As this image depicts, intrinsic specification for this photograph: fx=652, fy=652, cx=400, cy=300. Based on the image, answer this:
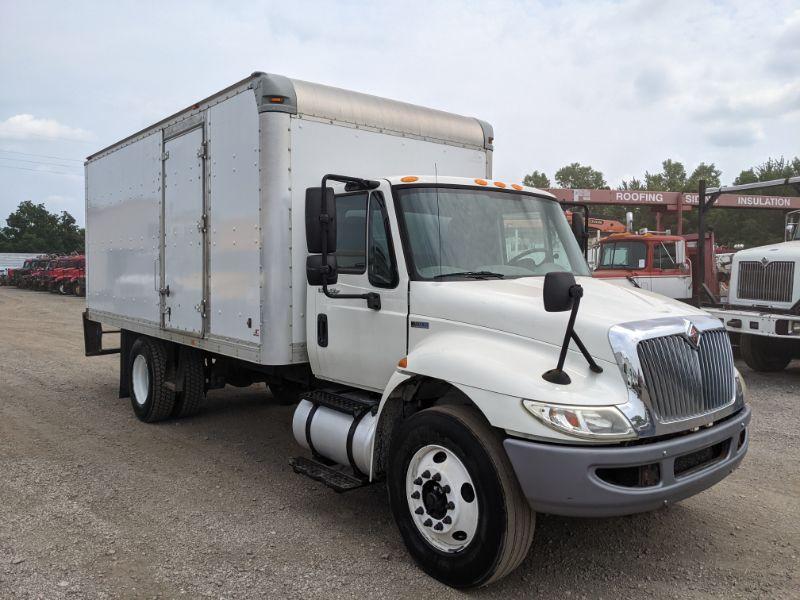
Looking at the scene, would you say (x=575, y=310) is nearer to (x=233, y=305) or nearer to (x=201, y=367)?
(x=233, y=305)

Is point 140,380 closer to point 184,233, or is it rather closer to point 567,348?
point 184,233

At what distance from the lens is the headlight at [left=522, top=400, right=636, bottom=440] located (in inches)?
125

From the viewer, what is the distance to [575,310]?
326 centimetres

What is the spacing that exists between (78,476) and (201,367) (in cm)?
200

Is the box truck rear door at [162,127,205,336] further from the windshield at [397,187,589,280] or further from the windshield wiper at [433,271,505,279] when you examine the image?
the windshield wiper at [433,271,505,279]

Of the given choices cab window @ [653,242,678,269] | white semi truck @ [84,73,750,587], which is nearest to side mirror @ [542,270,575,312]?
white semi truck @ [84,73,750,587]

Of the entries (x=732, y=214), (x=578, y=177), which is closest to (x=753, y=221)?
(x=732, y=214)

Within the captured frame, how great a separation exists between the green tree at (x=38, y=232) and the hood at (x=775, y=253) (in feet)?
257

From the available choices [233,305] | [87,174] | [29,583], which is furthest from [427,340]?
[87,174]

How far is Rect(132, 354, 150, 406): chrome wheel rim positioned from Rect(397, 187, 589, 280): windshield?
4575mm

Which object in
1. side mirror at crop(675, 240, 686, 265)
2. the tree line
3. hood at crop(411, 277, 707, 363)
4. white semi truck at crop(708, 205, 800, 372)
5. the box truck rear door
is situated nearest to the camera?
hood at crop(411, 277, 707, 363)

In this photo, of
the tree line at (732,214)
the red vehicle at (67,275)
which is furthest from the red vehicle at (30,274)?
the tree line at (732,214)

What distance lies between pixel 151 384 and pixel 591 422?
5638mm

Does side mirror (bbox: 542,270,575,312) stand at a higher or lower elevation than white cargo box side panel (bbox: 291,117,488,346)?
lower
